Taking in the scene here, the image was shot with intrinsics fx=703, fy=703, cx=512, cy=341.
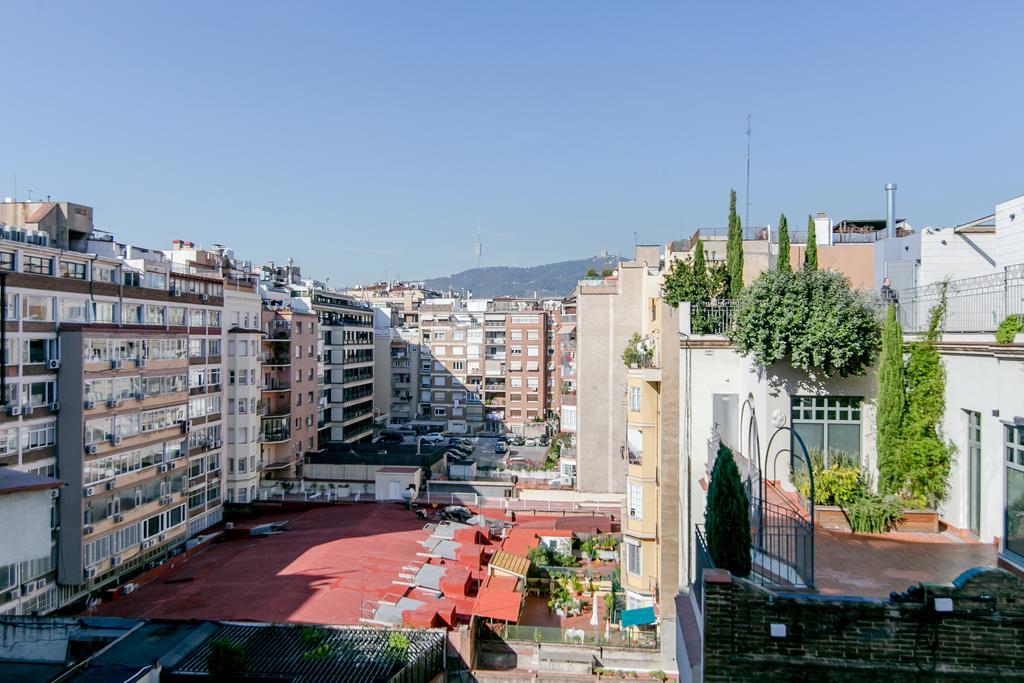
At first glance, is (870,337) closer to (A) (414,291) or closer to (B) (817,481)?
(B) (817,481)

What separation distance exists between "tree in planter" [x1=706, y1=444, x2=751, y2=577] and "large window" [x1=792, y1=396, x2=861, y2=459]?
6.37 m

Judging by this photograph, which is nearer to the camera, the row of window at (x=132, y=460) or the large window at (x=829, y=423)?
the large window at (x=829, y=423)

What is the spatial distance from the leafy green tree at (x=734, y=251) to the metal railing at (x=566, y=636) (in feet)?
37.2

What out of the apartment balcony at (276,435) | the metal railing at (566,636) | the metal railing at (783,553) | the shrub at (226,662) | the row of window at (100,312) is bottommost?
the metal railing at (566,636)

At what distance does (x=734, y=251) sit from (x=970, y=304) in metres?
9.98

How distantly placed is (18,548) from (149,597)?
20771 millimetres

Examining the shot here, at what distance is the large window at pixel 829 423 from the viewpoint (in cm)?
1279

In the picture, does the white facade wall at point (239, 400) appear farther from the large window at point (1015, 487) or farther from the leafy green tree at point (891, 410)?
the large window at point (1015, 487)

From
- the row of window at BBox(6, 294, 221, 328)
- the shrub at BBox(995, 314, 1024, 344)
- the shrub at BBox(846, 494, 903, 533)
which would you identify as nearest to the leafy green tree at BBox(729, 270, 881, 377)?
the shrub at BBox(846, 494, 903, 533)

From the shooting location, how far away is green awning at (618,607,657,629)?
73.8 ft

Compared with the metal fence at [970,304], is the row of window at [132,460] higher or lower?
lower

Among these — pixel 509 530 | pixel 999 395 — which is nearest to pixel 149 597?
pixel 509 530

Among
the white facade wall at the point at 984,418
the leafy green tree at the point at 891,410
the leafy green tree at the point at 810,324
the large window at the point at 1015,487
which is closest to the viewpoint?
the large window at the point at 1015,487

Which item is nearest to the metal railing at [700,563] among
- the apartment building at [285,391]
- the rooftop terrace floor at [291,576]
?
the rooftop terrace floor at [291,576]
